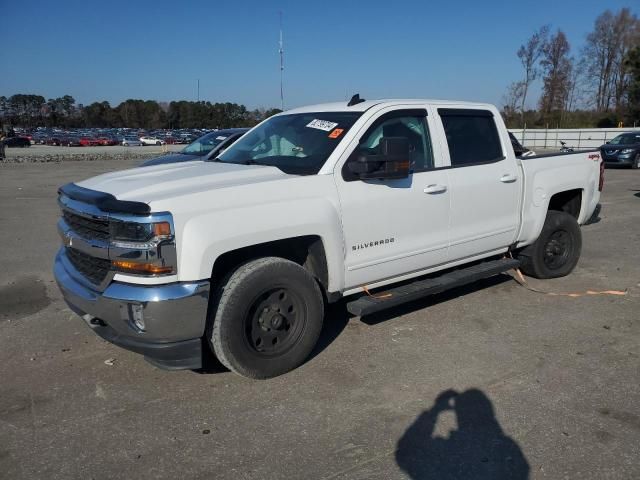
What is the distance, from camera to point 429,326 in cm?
475

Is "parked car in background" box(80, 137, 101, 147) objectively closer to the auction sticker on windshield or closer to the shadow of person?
the auction sticker on windshield

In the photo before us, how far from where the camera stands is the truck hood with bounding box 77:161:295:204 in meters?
3.41

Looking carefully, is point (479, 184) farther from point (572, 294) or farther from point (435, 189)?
point (572, 294)

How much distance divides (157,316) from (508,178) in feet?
11.5

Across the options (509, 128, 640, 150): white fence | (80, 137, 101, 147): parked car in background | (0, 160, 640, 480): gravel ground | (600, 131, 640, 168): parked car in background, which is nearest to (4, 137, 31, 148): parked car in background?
(80, 137, 101, 147): parked car in background

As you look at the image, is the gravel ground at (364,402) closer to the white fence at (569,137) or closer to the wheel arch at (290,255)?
the wheel arch at (290,255)

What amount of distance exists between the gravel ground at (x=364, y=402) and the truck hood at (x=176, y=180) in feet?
4.40

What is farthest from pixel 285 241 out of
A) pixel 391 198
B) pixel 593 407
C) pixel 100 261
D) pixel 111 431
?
pixel 593 407

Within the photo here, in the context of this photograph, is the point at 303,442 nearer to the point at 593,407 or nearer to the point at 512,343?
the point at 593,407

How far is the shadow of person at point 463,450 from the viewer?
9.10 ft

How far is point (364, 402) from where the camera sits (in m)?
3.47

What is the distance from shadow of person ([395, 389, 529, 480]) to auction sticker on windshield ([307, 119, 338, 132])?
2.27m

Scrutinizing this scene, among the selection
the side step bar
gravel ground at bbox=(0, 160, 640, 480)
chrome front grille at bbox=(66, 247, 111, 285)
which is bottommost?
gravel ground at bbox=(0, 160, 640, 480)

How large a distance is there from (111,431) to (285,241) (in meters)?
1.65
